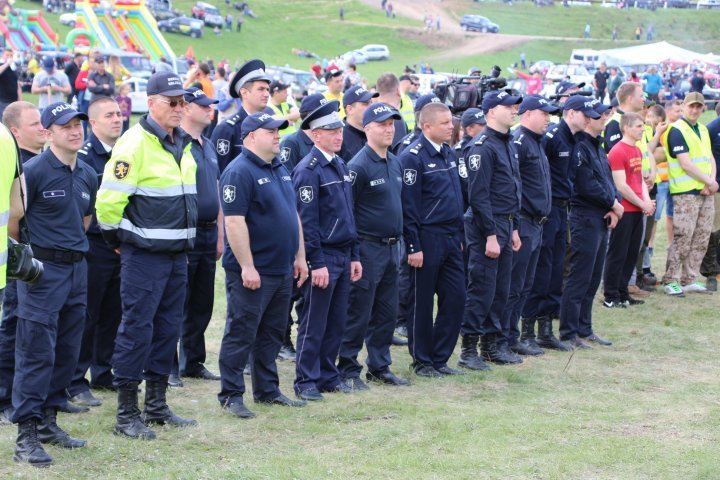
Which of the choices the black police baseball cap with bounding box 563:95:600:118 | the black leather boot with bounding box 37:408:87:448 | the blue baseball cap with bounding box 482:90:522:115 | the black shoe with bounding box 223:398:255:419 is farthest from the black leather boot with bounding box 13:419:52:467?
the black police baseball cap with bounding box 563:95:600:118

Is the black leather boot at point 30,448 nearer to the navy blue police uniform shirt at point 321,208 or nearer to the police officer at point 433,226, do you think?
the navy blue police uniform shirt at point 321,208

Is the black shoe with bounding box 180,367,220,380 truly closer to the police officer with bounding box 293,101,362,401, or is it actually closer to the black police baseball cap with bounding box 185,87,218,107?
the police officer with bounding box 293,101,362,401

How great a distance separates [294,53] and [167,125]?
5544 centimetres

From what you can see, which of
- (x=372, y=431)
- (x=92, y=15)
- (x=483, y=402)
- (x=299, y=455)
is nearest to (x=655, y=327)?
(x=483, y=402)

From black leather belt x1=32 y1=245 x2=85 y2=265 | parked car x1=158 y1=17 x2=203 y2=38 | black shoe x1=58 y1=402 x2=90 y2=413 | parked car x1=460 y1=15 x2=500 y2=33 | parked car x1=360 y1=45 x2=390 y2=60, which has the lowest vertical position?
parked car x1=360 y1=45 x2=390 y2=60

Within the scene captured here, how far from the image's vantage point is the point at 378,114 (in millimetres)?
7723

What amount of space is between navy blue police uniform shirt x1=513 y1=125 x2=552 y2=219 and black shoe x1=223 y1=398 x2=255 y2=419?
10.7 feet

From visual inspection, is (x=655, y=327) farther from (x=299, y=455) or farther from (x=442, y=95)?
(x=299, y=455)

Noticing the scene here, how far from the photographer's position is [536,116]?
8.95 meters

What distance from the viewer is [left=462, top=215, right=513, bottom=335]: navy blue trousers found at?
8531 millimetres

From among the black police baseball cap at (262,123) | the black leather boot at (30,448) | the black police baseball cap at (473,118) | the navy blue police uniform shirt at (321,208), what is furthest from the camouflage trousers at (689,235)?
the black leather boot at (30,448)

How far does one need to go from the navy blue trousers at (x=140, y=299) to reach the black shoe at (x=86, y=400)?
843 mm

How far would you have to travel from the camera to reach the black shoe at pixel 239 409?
6.82 metres

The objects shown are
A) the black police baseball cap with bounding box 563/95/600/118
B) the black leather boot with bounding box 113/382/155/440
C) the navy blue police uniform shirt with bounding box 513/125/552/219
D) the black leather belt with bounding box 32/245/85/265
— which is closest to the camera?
the black leather belt with bounding box 32/245/85/265
